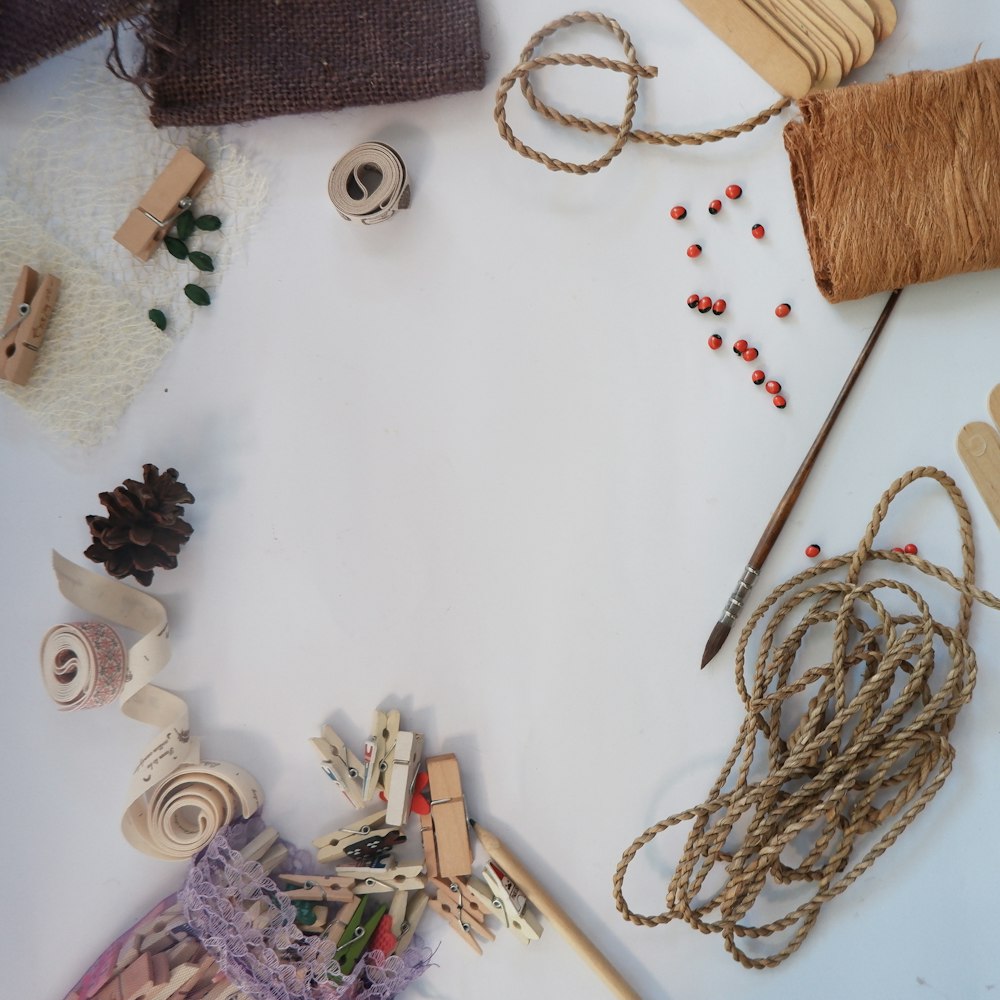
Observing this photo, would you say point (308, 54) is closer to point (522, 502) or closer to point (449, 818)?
point (522, 502)

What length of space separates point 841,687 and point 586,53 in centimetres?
119

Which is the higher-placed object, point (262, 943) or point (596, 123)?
point (596, 123)

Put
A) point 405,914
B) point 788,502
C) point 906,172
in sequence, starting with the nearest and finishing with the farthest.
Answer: point 906,172
point 788,502
point 405,914

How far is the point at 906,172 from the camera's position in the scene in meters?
1.41

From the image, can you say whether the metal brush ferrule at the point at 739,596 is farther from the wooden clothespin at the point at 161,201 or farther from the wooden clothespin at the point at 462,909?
the wooden clothespin at the point at 161,201

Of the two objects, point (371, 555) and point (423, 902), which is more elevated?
point (371, 555)

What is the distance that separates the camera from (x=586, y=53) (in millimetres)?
1588

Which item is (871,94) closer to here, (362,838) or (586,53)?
(586,53)

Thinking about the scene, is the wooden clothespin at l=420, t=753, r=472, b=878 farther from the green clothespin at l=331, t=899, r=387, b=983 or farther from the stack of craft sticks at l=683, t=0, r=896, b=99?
the stack of craft sticks at l=683, t=0, r=896, b=99

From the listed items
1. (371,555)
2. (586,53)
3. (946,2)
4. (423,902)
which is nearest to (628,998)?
(423,902)

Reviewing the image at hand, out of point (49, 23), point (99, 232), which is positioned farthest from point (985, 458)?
point (49, 23)

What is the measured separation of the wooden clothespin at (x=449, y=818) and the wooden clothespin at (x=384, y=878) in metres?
0.05

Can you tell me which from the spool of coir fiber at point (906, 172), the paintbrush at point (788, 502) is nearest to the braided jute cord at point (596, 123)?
the spool of coir fiber at point (906, 172)

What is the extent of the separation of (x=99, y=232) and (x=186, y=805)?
107 centimetres
